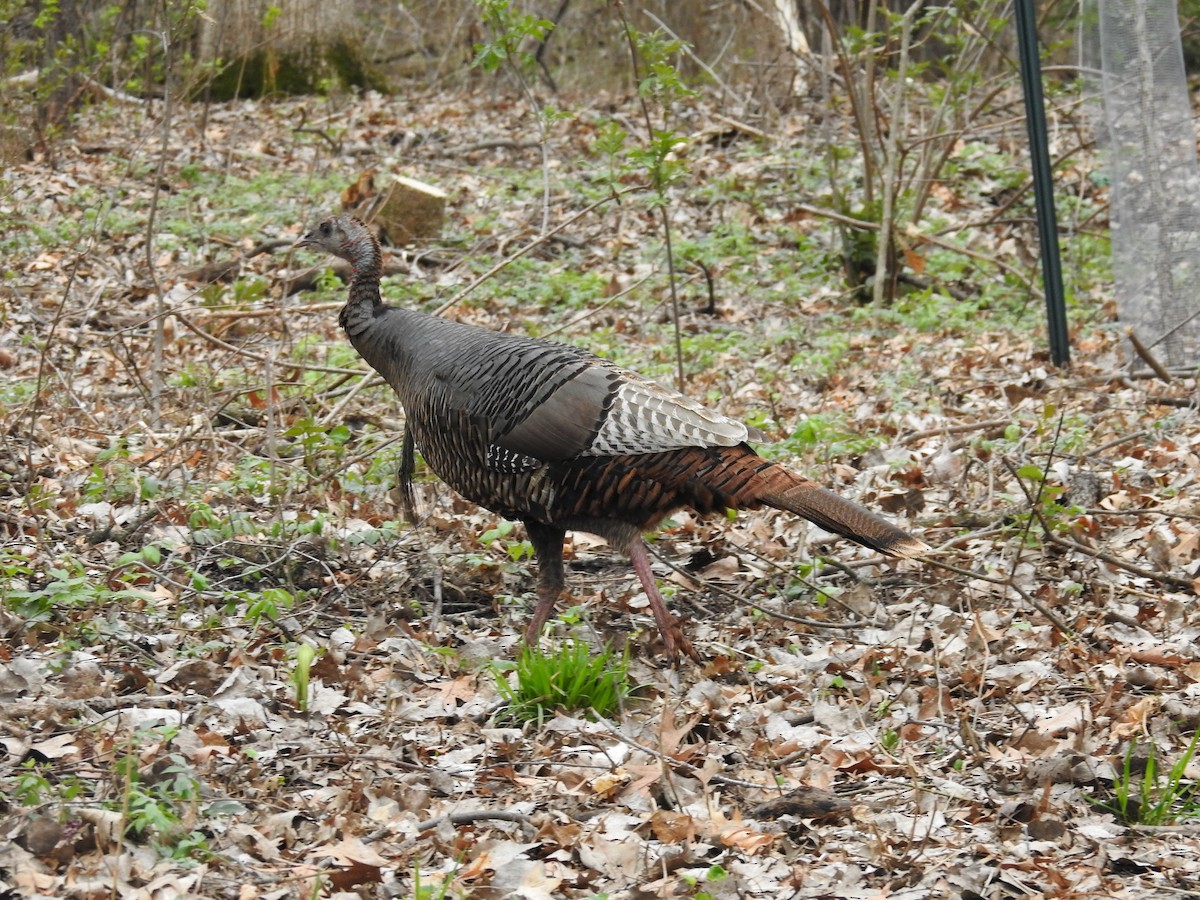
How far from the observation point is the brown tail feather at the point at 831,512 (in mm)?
4461

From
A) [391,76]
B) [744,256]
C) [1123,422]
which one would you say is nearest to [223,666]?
[1123,422]

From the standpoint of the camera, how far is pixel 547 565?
5.07m

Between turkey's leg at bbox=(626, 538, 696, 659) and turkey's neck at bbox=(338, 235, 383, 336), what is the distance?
5.37 feet

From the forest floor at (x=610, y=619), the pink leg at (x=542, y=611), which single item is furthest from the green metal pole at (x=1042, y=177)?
the pink leg at (x=542, y=611)

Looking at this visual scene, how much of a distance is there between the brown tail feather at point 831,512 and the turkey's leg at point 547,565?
855 mm

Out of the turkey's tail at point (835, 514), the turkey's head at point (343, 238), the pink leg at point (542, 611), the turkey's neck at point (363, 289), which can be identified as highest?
the turkey's head at point (343, 238)

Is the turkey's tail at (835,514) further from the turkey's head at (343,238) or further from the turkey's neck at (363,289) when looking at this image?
the turkey's head at (343,238)

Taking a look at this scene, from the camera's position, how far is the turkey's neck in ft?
18.5

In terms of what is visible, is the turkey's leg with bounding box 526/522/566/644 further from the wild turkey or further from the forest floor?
the forest floor

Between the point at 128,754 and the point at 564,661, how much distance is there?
1.46 metres

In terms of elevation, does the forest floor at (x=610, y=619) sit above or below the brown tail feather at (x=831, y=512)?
below

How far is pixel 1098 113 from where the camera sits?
8.30 metres

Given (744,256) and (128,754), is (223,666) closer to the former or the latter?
(128,754)

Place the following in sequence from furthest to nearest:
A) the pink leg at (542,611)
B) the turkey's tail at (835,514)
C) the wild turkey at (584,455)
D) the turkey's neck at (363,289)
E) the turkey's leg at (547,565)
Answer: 1. the turkey's neck at (363,289)
2. the turkey's leg at (547,565)
3. the pink leg at (542,611)
4. the wild turkey at (584,455)
5. the turkey's tail at (835,514)
